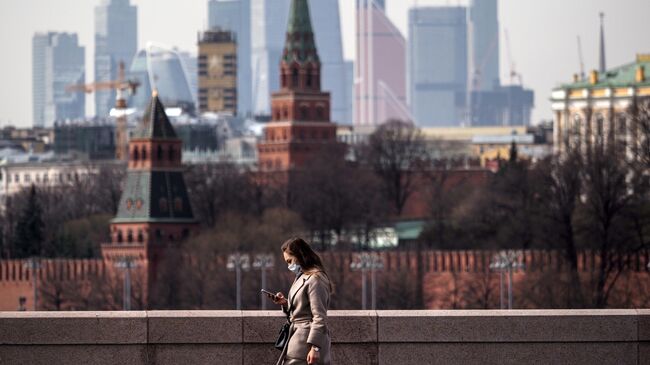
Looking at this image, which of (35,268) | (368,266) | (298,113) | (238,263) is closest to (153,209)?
(35,268)

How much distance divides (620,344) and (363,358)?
285 centimetres

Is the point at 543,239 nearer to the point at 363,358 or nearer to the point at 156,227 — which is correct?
the point at 156,227

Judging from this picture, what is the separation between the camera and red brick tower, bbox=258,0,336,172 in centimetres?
15650

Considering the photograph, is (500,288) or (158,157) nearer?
(500,288)

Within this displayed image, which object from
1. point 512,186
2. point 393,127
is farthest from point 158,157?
point 393,127

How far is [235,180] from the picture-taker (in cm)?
14562

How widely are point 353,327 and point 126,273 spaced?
7736cm

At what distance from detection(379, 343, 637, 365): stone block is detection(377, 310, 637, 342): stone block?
2.9 inches

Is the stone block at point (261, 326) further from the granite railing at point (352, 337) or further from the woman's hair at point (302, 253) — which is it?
the woman's hair at point (302, 253)

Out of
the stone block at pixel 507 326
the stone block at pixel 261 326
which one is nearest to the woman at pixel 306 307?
the stone block at pixel 261 326

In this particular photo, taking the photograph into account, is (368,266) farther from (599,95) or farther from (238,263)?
(599,95)

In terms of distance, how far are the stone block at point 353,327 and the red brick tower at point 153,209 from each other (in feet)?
288

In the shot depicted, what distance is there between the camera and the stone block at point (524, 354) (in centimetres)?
3266

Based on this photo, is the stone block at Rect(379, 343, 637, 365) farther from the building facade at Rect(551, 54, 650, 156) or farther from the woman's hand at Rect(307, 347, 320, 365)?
the building facade at Rect(551, 54, 650, 156)
